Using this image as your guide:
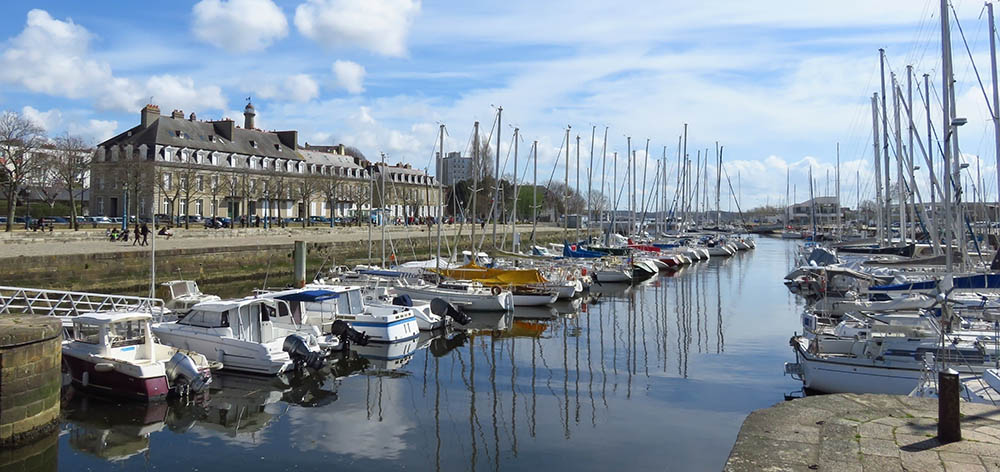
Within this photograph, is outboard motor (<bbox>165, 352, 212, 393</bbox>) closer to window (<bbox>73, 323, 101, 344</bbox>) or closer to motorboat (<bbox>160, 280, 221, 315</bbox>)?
window (<bbox>73, 323, 101, 344</bbox>)

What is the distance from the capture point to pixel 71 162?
52188 millimetres

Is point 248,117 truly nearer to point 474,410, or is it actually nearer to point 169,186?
point 169,186

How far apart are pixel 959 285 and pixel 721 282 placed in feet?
80.9

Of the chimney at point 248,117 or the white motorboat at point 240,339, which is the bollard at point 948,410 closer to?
the white motorboat at point 240,339

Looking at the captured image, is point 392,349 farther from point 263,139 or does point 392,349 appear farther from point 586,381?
point 263,139

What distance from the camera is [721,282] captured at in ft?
157

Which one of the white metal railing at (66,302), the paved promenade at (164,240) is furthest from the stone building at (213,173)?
the white metal railing at (66,302)

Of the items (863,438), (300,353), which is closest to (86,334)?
(300,353)

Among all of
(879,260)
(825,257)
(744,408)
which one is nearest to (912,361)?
(744,408)

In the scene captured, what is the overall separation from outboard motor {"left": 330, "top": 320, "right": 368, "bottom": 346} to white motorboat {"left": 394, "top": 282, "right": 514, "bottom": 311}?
28.5 feet

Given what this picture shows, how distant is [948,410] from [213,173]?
74.0 meters

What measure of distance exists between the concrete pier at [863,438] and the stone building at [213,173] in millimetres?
53485

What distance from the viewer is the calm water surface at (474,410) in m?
13.4

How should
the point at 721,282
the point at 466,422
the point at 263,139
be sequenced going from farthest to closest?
the point at 263,139 → the point at 721,282 → the point at 466,422
